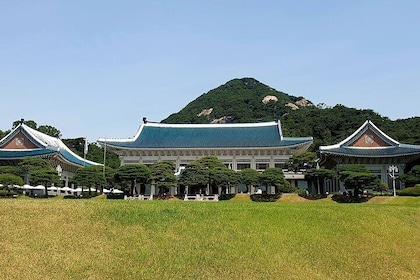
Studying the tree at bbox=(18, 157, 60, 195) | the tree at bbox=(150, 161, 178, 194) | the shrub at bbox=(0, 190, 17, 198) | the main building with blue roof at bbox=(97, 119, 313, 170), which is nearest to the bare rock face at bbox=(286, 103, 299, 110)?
the main building with blue roof at bbox=(97, 119, 313, 170)

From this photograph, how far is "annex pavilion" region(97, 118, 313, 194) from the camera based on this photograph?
46.8 metres

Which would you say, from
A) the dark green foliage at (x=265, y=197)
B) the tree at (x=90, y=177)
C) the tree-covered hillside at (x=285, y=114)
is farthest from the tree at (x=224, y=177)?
the tree-covered hillside at (x=285, y=114)

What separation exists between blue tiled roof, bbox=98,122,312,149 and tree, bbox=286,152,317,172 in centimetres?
363

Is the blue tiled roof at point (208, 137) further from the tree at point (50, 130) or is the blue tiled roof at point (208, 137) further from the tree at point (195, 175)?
the tree at point (50, 130)

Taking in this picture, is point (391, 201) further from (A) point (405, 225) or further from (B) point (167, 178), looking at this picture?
(B) point (167, 178)

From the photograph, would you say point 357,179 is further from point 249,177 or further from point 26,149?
point 26,149

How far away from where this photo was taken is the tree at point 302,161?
4103cm

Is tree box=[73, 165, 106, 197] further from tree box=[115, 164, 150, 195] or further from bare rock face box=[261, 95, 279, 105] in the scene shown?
bare rock face box=[261, 95, 279, 105]

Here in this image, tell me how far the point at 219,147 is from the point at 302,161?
950 cm

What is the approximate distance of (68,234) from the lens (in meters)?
17.9

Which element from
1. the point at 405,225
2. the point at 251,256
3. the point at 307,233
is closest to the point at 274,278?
the point at 251,256

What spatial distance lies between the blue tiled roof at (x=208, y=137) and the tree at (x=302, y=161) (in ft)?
11.9

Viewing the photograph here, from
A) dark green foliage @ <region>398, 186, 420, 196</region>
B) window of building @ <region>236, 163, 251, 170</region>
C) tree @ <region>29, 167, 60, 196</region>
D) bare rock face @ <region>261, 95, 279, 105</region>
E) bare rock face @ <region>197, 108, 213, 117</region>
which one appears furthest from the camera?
bare rock face @ <region>261, 95, 279, 105</region>

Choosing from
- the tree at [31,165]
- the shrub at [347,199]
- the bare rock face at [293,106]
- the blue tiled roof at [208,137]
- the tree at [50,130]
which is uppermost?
the bare rock face at [293,106]
